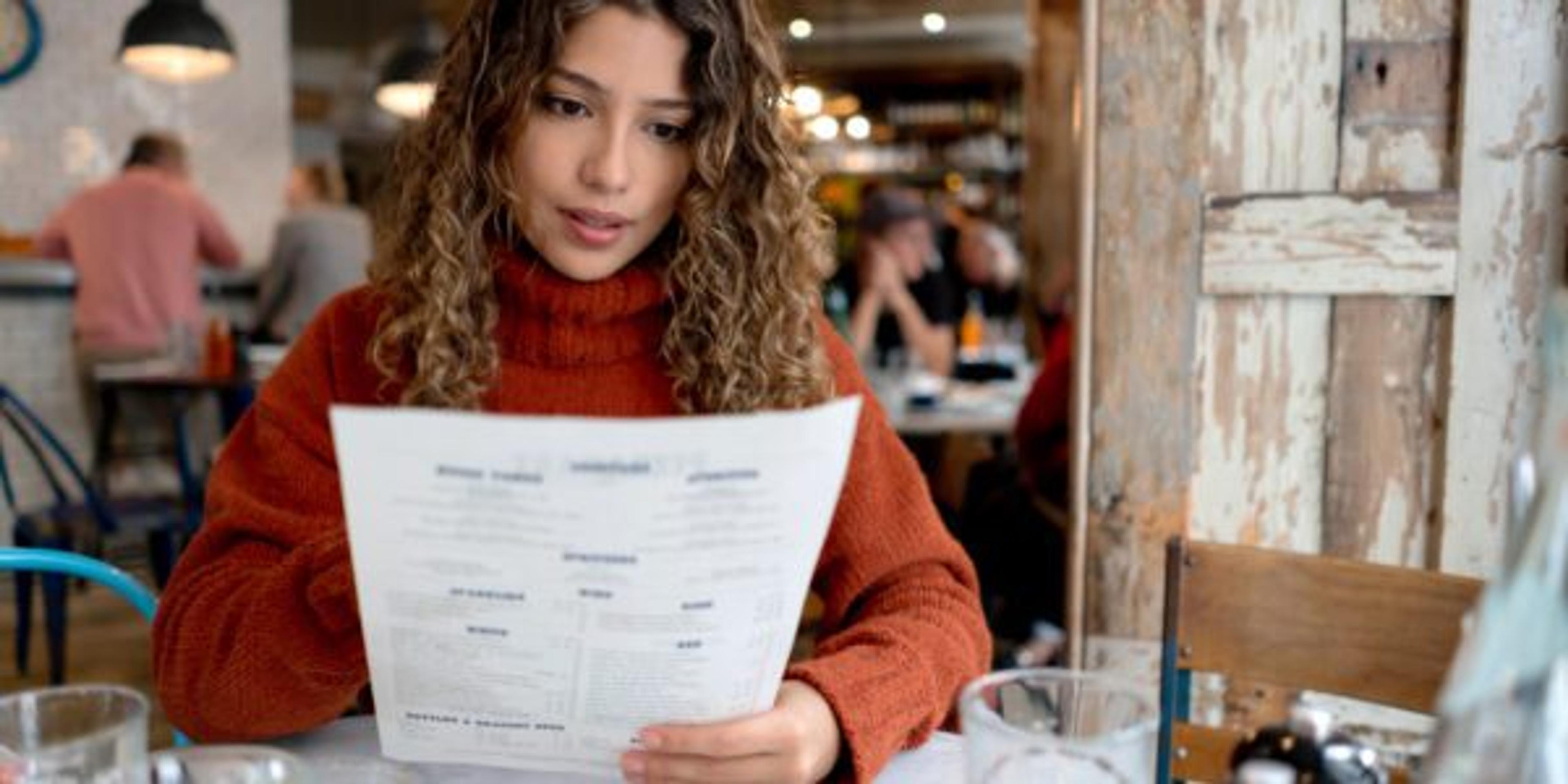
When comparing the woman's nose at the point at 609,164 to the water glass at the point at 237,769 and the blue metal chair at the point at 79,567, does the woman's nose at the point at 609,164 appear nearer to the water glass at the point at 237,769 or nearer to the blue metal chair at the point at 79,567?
the water glass at the point at 237,769

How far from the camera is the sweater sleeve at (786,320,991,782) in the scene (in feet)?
3.22

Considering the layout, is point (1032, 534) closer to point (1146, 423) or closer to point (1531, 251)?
point (1146, 423)

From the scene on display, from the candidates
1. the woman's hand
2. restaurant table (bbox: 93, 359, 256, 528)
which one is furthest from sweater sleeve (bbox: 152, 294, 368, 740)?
restaurant table (bbox: 93, 359, 256, 528)

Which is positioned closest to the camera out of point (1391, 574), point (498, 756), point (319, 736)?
point (498, 756)

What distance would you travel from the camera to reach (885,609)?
1173mm

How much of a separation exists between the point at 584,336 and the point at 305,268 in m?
4.61

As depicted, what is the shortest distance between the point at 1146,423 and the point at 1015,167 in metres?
8.98

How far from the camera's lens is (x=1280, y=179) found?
183 cm

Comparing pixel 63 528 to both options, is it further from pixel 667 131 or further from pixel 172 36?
pixel 667 131

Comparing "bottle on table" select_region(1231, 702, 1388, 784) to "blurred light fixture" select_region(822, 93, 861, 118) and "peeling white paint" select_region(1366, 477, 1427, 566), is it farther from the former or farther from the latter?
"blurred light fixture" select_region(822, 93, 861, 118)

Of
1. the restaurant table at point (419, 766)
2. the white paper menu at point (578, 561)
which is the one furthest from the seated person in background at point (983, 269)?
the white paper menu at point (578, 561)

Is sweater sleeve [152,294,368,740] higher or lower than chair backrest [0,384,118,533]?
higher

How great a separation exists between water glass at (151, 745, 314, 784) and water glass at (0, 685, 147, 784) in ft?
0.13

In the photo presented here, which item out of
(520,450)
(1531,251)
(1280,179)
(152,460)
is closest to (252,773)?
(520,450)
